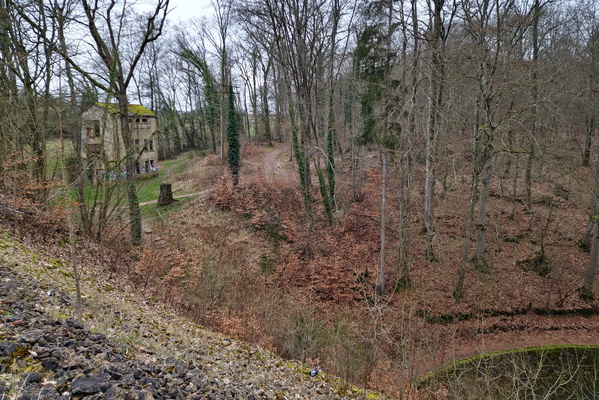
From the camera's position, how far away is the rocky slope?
2834 millimetres

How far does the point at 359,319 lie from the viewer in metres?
10.3

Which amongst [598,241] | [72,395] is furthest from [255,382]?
[598,241]

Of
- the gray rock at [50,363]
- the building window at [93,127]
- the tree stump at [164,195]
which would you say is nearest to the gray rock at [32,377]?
the gray rock at [50,363]

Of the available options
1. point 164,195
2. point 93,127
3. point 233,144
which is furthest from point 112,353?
point 233,144

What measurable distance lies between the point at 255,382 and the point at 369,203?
1440 cm

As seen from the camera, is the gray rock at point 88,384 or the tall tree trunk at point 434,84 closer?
the gray rock at point 88,384

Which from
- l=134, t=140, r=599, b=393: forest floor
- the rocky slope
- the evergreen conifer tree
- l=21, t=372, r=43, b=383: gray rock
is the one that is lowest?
l=134, t=140, r=599, b=393: forest floor

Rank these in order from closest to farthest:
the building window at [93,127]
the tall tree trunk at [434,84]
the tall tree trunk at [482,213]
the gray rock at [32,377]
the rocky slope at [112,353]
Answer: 1. the gray rock at [32,377]
2. the rocky slope at [112,353]
3. the building window at [93,127]
4. the tall tree trunk at [434,84]
5. the tall tree trunk at [482,213]

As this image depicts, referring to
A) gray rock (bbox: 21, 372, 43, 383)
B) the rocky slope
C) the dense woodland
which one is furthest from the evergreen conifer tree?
gray rock (bbox: 21, 372, 43, 383)

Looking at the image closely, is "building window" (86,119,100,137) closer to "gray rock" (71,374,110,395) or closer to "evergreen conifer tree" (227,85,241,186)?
"gray rock" (71,374,110,395)

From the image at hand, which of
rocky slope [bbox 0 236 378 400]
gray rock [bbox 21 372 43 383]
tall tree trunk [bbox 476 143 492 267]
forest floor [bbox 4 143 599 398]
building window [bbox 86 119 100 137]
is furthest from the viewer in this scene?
tall tree trunk [bbox 476 143 492 267]

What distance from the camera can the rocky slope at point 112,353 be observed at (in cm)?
283

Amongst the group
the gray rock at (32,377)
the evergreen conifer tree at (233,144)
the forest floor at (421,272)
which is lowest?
the forest floor at (421,272)

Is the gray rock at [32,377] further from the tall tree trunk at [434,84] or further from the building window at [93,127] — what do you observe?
the tall tree trunk at [434,84]
